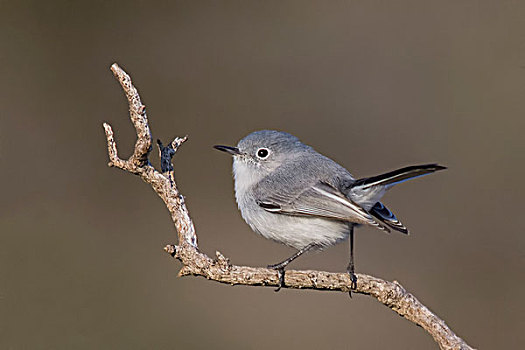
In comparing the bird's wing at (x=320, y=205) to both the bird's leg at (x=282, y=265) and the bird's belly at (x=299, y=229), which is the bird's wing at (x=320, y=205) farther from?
the bird's leg at (x=282, y=265)

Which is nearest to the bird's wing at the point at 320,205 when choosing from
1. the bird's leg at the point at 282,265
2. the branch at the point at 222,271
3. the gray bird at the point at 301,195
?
the gray bird at the point at 301,195

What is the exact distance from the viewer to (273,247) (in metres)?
4.04

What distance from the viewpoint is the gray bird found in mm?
1954

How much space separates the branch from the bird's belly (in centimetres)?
36

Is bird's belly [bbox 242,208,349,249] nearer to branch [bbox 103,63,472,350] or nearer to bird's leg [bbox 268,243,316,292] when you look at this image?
bird's leg [bbox 268,243,316,292]

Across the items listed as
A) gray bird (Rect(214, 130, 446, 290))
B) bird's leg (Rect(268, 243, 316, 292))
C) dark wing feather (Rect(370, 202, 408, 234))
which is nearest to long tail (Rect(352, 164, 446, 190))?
gray bird (Rect(214, 130, 446, 290))

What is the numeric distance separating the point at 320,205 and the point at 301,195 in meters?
0.13

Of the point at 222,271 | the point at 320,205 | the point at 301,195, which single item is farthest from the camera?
the point at 301,195

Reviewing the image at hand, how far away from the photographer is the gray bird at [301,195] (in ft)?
6.41

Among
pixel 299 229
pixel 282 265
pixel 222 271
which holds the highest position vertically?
pixel 299 229

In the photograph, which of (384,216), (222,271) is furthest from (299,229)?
(222,271)

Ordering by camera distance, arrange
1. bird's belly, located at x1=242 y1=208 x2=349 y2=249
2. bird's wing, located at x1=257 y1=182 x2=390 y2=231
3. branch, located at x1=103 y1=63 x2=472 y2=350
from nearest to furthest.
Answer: branch, located at x1=103 y1=63 x2=472 y2=350 < bird's wing, located at x1=257 y1=182 x2=390 y2=231 < bird's belly, located at x1=242 y1=208 x2=349 y2=249

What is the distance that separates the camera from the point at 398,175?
1875mm

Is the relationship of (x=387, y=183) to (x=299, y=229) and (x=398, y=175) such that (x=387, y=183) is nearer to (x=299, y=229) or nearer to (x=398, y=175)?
(x=398, y=175)
